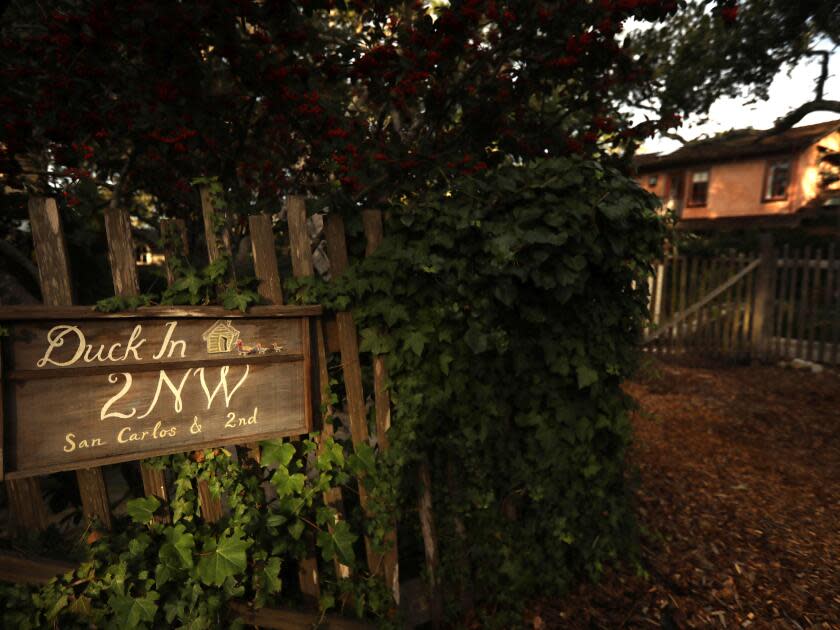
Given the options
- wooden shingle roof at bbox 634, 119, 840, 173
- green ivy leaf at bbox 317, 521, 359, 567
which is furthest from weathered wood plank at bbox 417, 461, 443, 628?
wooden shingle roof at bbox 634, 119, 840, 173

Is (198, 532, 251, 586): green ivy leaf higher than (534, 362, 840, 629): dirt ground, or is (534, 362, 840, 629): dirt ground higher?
(198, 532, 251, 586): green ivy leaf

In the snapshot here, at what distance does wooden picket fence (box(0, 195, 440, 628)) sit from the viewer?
1627mm

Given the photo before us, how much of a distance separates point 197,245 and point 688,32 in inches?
429

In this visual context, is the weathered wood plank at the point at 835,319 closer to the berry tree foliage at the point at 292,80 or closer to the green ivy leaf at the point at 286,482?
the berry tree foliage at the point at 292,80

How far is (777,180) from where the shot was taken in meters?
17.2

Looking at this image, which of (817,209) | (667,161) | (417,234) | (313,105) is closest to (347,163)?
(313,105)

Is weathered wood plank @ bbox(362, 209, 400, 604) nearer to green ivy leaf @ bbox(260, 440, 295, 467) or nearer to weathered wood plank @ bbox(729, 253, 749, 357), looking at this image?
green ivy leaf @ bbox(260, 440, 295, 467)

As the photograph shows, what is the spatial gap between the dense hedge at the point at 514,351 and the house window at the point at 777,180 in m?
19.7

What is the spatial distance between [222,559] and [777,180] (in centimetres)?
2187

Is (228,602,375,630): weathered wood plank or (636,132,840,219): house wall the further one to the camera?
(636,132,840,219): house wall

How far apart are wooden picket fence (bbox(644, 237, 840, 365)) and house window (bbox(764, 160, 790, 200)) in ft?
40.8

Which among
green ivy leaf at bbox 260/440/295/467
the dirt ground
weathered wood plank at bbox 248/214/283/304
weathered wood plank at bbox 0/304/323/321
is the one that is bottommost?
the dirt ground

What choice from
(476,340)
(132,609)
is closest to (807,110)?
(476,340)

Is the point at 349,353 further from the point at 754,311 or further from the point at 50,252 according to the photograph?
the point at 754,311
